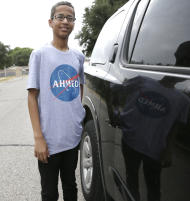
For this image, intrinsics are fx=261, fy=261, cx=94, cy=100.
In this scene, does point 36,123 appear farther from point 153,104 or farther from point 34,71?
point 153,104

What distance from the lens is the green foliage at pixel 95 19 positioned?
2775cm

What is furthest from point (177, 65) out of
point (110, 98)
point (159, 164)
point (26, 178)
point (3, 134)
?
point (3, 134)

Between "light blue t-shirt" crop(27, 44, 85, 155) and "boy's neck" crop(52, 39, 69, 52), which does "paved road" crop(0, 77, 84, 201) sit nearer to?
"light blue t-shirt" crop(27, 44, 85, 155)

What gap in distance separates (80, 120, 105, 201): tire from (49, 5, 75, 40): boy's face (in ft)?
3.03

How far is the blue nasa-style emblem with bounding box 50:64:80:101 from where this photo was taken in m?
1.73

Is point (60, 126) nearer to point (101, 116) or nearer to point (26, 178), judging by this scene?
point (101, 116)

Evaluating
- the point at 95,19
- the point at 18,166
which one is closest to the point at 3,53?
the point at 95,19

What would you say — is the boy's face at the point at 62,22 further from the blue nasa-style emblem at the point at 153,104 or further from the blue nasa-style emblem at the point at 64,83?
the blue nasa-style emblem at the point at 153,104

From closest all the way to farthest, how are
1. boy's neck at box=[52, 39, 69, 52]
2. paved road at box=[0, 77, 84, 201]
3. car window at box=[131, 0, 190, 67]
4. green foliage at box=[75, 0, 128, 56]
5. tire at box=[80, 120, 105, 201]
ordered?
car window at box=[131, 0, 190, 67], boy's neck at box=[52, 39, 69, 52], tire at box=[80, 120, 105, 201], paved road at box=[0, 77, 84, 201], green foliage at box=[75, 0, 128, 56]

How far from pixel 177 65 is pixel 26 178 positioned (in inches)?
98.5

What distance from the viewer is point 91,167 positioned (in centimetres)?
246

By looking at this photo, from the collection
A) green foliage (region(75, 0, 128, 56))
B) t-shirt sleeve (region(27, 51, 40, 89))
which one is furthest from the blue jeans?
green foliage (region(75, 0, 128, 56))

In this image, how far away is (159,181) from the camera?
120cm

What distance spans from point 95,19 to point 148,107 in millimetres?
28511
